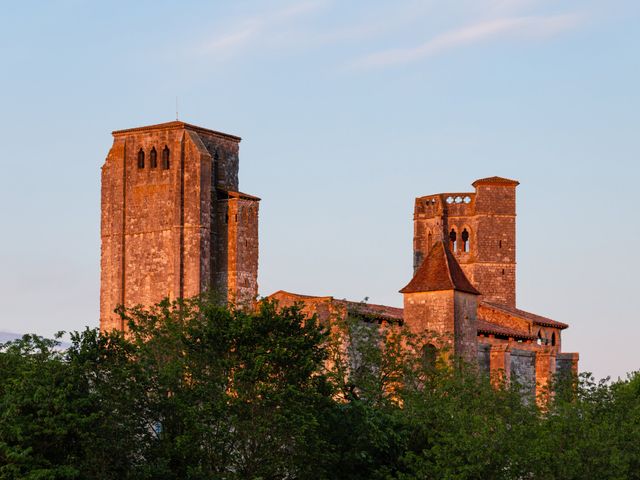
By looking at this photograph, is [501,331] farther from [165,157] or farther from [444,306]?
[165,157]

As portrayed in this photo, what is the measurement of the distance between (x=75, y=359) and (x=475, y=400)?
655 inches

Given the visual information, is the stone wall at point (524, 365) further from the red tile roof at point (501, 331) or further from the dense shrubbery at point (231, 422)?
the dense shrubbery at point (231, 422)

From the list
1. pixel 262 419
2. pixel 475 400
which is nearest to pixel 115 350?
pixel 262 419

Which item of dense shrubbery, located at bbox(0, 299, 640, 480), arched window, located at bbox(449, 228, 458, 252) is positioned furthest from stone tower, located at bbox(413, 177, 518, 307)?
dense shrubbery, located at bbox(0, 299, 640, 480)

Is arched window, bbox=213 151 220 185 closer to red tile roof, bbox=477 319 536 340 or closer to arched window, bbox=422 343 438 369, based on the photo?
red tile roof, bbox=477 319 536 340

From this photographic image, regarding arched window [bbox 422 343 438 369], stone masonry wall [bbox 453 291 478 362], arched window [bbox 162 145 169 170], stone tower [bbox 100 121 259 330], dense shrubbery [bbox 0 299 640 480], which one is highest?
arched window [bbox 162 145 169 170]

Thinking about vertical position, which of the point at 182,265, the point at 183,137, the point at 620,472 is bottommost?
the point at 620,472

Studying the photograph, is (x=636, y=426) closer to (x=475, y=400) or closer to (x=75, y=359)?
(x=475, y=400)

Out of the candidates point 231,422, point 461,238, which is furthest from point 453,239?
point 231,422

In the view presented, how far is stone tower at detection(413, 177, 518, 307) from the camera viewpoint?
105812 millimetres

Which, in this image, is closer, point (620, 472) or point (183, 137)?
point (620, 472)

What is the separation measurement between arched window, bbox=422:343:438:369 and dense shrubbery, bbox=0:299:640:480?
12558mm

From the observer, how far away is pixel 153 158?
88688mm

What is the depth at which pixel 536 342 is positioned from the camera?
91312mm
